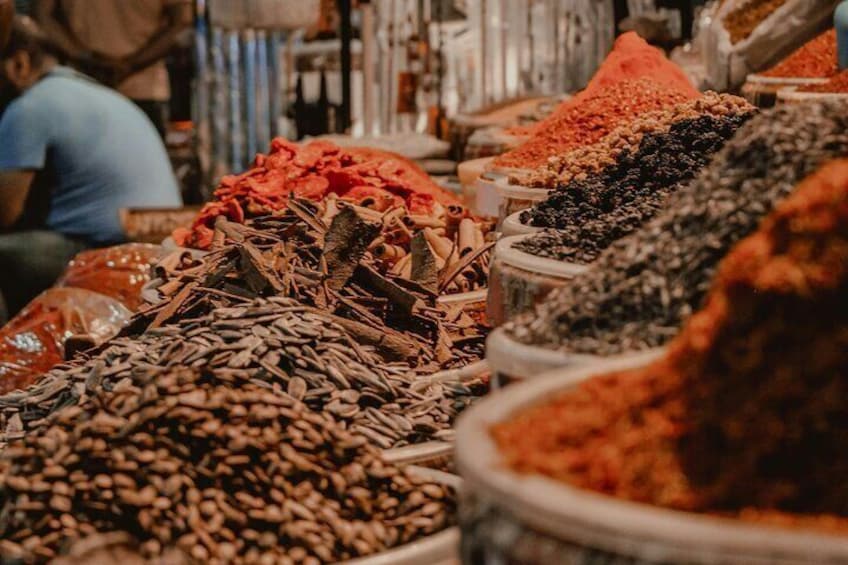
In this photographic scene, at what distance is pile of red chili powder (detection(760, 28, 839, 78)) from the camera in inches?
151

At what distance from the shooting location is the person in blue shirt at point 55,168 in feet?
15.6

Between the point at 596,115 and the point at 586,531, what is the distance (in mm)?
1757

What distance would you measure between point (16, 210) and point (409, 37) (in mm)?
3355

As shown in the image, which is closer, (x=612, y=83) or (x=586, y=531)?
(x=586, y=531)

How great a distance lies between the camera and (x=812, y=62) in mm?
3900

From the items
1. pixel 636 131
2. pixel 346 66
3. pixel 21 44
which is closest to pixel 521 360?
pixel 636 131

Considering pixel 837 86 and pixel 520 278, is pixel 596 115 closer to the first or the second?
pixel 837 86

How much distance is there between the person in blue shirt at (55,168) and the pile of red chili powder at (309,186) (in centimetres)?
210

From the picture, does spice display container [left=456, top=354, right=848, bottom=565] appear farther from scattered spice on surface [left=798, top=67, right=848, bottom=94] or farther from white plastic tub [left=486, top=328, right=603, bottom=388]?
scattered spice on surface [left=798, top=67, right=848, bottom=94]

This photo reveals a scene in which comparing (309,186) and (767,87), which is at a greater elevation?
(767,87)

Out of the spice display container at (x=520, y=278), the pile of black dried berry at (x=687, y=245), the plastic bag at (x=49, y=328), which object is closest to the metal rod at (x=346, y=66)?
the plastic bag at (x=49, y=328)

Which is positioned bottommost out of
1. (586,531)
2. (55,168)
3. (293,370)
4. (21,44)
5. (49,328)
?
(49,328)

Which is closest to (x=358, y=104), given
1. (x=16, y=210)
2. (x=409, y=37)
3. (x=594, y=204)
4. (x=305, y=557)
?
(x=409, y=37)

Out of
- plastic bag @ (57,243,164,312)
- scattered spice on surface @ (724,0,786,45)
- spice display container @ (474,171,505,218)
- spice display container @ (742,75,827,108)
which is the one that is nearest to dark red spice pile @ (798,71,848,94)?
spice display container @ (742,75,827,108)
